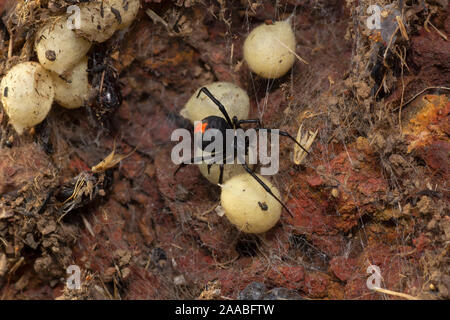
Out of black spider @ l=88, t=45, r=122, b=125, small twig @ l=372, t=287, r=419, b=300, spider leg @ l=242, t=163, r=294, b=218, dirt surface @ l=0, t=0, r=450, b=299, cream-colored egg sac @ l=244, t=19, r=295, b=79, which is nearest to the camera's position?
small twig @ l=372, t=287, r=419, b=300

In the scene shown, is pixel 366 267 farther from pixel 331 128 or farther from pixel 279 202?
pixel 331 128

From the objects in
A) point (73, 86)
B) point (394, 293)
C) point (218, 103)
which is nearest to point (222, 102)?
point (218, 103)

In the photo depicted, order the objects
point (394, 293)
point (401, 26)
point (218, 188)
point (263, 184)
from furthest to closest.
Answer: point (218, 188) < point (263, 184) < point (401, 26) < point (394, 293)

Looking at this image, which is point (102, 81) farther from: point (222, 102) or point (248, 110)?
point (248, 110)

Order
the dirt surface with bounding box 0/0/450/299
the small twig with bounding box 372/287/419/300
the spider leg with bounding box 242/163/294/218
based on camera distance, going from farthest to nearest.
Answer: the spider leg with bounding box 242/163/294/218 → the dirt surface with bounding box 0/0/450/299 → the small twig with bounding box 372/287/419/300

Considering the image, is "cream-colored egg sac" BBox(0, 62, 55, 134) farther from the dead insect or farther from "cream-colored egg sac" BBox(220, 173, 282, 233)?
"cream-colored egg sac" BBox(220, 173, 282, 233)

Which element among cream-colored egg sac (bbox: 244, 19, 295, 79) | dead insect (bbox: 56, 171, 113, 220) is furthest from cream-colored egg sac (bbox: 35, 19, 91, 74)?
cream-colored egg sac (bbox: 244, 19, 295, 79)
